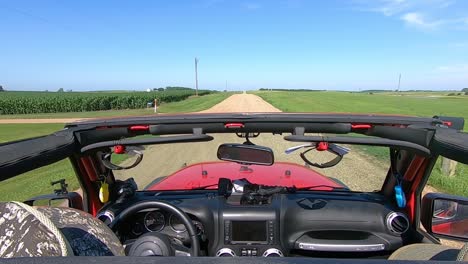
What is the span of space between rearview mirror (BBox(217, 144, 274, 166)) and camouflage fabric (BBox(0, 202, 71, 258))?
5.20 feet

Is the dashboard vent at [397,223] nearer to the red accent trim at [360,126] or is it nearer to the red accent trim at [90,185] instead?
the red accent trim at [360,126]

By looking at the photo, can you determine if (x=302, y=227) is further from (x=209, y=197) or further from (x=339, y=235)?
(x=209, y=197)

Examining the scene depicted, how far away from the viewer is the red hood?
363 cm

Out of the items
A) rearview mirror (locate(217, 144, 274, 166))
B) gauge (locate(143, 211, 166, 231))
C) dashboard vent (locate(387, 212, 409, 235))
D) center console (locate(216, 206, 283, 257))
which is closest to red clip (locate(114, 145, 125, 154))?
gauge (locate(143, 211, 166, 231))

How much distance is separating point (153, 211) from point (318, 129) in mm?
1300

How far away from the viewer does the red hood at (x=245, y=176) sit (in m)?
3.63

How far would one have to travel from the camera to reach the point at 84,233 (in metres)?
1.49

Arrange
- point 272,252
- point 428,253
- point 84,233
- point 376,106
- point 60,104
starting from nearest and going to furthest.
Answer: point 84,233 → point 428,253 → point 272,252 → point 60,104 → point 376,106

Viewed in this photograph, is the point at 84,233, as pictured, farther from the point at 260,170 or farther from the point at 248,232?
the point at 260,170

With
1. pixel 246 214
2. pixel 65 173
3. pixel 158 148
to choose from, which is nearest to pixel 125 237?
pixel 246 214

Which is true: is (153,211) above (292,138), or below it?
below

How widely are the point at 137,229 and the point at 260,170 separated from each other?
1.51m

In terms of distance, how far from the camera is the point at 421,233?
275cm

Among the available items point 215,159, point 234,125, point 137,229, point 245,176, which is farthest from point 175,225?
point 215,159
